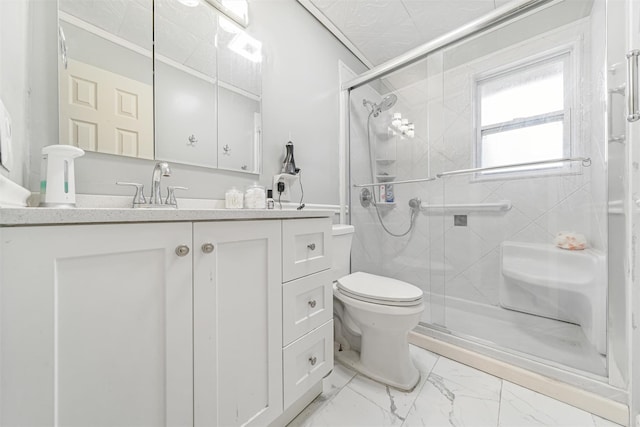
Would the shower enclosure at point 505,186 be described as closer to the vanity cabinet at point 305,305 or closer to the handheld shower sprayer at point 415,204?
the handheld shower sprayer at point 415,204

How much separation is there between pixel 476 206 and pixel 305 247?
4.76 ft

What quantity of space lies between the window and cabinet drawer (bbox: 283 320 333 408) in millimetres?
1554

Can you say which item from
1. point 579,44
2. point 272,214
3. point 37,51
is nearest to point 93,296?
point 272,214

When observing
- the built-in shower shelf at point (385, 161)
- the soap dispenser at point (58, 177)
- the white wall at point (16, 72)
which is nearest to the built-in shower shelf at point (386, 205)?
the built-in shower shelf at point (385, 161)

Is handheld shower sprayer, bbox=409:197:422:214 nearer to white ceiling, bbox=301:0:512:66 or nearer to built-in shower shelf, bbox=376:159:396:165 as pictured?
built-in shower shelf, bbox=376:159:396:165

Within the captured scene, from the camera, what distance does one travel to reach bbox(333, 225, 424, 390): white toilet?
1.11m

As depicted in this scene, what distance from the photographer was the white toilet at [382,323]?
1.11m

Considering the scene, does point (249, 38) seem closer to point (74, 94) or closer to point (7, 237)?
point (74, 94)

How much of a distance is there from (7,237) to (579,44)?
237 cm

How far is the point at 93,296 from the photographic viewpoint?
1.60 ft

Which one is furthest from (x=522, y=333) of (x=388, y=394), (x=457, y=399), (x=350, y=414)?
(x=350, y=414)

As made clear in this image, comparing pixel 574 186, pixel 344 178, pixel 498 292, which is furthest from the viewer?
pixel 344 178

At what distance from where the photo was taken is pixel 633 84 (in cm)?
84

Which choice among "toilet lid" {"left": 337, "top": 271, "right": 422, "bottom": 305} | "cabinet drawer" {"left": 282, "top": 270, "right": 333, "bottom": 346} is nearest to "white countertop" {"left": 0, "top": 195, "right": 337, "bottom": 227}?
"cabinet drawer" {"left": 282, "top": 270, "right": 333, "bottom": 346}
